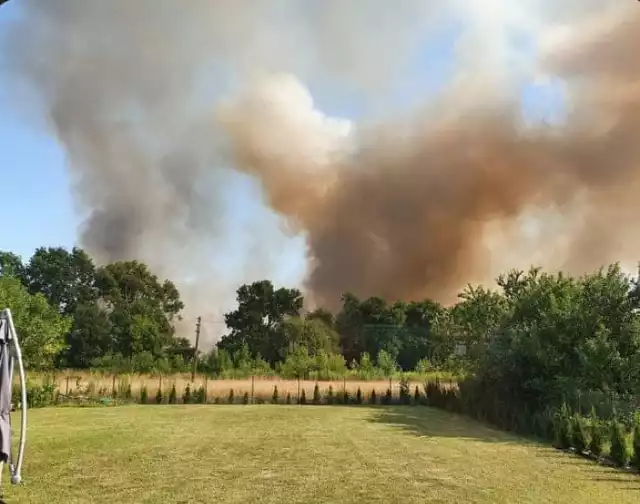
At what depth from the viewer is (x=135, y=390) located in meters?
24.6

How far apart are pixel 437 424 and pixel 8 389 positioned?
1275 centimetres

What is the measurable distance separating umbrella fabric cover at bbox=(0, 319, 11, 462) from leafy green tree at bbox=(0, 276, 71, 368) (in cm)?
2031

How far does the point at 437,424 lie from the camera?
1664 cm

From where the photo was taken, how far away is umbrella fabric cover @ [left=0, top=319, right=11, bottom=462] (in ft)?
18.2

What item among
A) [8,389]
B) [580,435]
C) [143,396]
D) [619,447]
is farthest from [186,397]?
[8,389]

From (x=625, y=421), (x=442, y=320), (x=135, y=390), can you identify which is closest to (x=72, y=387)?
(x=135, y=390)

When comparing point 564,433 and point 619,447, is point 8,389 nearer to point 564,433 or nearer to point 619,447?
point 619,447

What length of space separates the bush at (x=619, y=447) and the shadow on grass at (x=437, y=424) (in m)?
2.87

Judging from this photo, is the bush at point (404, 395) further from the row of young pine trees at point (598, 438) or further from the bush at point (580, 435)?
the bush at point (580, 435)

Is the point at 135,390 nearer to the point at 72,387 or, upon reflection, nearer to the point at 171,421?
the point at 72,387

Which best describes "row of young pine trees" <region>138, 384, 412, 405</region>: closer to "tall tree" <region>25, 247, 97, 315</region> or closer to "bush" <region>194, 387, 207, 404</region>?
"bush" <region>194, 387, 207, 404</region>

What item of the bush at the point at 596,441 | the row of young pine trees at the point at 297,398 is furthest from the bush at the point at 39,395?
the bush at the point at 596,441

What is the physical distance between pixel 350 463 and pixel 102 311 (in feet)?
145

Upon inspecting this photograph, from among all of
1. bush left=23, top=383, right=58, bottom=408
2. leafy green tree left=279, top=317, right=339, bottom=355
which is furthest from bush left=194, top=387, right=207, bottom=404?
leafy green tree left=279, top=317, right=339, bottom=355
